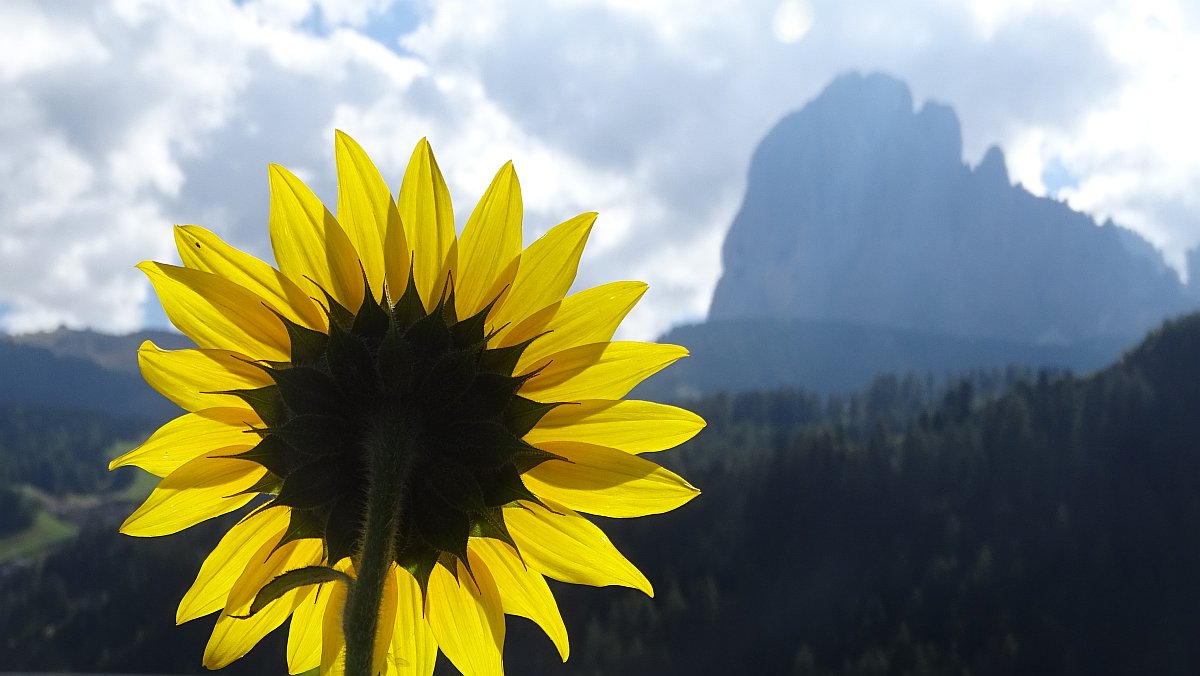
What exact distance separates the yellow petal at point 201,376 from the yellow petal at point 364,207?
7.2 inches

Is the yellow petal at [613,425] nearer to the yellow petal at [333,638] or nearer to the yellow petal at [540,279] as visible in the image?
the yellow petal at [540,279]

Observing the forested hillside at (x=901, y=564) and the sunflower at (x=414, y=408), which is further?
the forested hillside at (x=901, y=564)

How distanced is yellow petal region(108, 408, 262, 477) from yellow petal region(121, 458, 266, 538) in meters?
0.02

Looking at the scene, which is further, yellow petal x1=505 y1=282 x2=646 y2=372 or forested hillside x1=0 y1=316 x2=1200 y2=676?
forested hillside x1=0 y1=316 x2=1200 y2=676

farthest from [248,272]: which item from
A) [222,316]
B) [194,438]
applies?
[194,438]

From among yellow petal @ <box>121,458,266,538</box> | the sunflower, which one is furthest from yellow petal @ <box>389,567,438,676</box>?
yellow petal @ <box>121,458,266,538</box>

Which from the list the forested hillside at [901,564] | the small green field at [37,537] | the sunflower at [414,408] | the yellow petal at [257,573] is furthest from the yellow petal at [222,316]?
the small green field at [37,537]

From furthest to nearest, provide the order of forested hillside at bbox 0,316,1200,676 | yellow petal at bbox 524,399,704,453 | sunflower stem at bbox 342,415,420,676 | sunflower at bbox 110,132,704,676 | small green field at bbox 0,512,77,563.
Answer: small green field at bbox 0,512,77,563 < forested hillside at bbox 0,316,1200,676 < yellow petal at bbox 524,399,704,453 < sunflower at bbox 110,132,704,676 < sunflower stem at bbox 342,415,420,676

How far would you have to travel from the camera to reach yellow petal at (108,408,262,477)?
1063 millimetres

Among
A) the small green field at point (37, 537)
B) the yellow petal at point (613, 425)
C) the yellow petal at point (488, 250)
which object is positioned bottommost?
the small green field at point (37, 537)

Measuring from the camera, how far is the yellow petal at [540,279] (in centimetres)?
110

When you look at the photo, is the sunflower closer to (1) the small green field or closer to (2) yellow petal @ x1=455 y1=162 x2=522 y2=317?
(2) yellow petal @ x1=455 y1=162 x2=522 y2=317

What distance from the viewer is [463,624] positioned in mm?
1144

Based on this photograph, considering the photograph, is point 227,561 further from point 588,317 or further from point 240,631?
point 588,317
